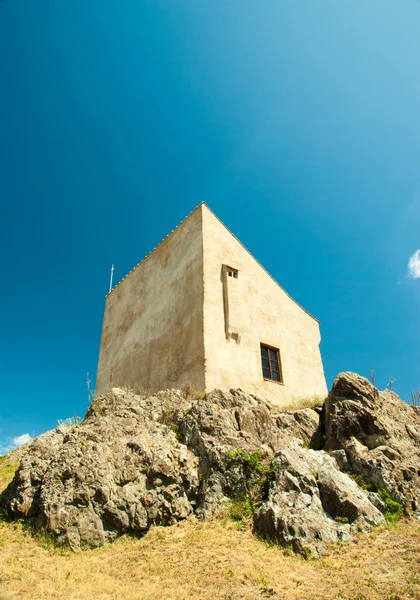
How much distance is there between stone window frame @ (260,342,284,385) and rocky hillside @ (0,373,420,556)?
3198mm

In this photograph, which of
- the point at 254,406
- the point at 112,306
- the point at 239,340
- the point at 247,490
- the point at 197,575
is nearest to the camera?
the point at 197,575

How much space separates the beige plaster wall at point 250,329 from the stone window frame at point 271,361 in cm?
18

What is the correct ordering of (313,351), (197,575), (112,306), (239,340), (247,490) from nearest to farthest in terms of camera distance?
(197,575), (247,490), (239,340), (313,351), (112,306)

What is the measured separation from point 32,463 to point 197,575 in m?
5.22

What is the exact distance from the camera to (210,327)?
14500 mm

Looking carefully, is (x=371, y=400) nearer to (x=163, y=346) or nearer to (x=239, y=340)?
(x=239, y=340)

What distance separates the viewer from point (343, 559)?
24.8 feet

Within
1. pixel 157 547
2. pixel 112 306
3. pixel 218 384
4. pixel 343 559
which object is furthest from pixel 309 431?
pixel 112 306

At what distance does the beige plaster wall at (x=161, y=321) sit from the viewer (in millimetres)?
14918

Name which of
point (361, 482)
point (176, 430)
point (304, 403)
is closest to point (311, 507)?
point (361, 482)

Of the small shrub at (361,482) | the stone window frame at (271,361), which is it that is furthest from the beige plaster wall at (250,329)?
the small shrub at (361,482)

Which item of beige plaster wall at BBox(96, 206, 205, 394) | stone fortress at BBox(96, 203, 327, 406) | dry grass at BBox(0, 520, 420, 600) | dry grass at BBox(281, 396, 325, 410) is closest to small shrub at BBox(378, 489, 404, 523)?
dry grass at BBox(0, 520, 420, 600)

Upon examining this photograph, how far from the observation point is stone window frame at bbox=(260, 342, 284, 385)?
16123 mm

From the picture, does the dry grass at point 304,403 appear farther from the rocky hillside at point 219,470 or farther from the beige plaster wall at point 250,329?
the rocky hillside at point 219,470
